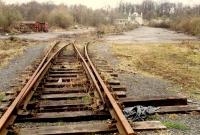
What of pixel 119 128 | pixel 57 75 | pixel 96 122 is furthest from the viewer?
pixel 57 75

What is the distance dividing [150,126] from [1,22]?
44.6 meters

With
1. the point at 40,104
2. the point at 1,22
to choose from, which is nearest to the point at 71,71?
the point at 40,104

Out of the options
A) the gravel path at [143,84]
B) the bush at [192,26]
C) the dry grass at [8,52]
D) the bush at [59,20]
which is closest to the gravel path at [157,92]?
Answer: the gravel path at [143,84]

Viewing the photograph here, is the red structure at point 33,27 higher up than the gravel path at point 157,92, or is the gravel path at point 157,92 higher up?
the gravel path at point 157,92

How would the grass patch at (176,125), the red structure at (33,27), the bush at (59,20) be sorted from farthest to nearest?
the bush at (59,20) < the red structure at (33,27) < the grass patch at (176,125)

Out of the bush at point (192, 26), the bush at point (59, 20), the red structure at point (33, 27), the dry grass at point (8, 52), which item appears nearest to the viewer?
the dry grass at point (8, 52)

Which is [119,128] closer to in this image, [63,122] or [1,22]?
[63,122]

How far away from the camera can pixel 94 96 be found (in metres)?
6.83

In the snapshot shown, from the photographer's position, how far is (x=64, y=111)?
6148mm

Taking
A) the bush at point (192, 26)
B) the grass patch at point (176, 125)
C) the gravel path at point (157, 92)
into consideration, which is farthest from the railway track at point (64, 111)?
the bush at point (192, 26)

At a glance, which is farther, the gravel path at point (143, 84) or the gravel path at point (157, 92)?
the gravel path at point (143, 84)

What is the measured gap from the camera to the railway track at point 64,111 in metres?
5.01

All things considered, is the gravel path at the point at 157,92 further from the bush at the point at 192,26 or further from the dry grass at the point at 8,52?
the bush at the point at 192,26

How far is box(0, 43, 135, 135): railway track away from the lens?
16.4ft
